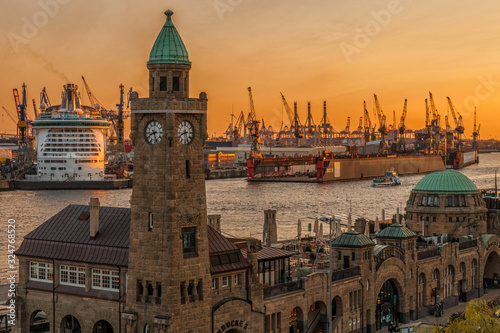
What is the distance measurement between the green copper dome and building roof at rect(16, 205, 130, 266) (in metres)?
6.79

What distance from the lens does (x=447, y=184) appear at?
5222 cm

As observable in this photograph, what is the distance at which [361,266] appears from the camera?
3809cm

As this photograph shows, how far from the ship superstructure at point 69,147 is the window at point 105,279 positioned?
149 metres

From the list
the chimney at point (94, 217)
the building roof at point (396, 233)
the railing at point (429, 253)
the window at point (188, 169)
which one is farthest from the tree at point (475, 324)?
the chimney at point (94, 217)

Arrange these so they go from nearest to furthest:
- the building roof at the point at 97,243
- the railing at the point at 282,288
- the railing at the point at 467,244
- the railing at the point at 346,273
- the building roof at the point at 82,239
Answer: the building roof at the point at 97,243 < the building roof at the point at 82,239 < the railing at the point at 282,288 < the railing at the point at 346,273 < the railing at the point at 467,244

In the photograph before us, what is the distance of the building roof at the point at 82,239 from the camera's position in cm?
3044

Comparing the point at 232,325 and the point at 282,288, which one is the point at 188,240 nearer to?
the point at 232,325

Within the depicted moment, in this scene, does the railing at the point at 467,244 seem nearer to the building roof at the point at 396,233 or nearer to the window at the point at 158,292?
the building roof at the point at 396,233

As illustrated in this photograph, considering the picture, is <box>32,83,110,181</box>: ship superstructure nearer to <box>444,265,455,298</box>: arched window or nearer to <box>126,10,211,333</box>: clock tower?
<box>444,265,455,298</box>: arched window

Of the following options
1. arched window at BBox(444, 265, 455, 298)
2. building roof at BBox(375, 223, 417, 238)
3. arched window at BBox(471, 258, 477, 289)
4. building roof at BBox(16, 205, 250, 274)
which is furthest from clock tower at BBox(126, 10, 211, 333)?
arched window at BBox(471, 258, 477, 289)

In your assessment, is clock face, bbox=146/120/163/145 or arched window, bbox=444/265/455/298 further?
arched window, bbox=444/265/455/298

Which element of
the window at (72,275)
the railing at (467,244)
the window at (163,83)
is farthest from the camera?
the railing at (467,244)

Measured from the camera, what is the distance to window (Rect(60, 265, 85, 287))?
31.0 meters

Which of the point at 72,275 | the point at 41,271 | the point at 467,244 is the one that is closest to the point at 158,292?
the point at 72,275
